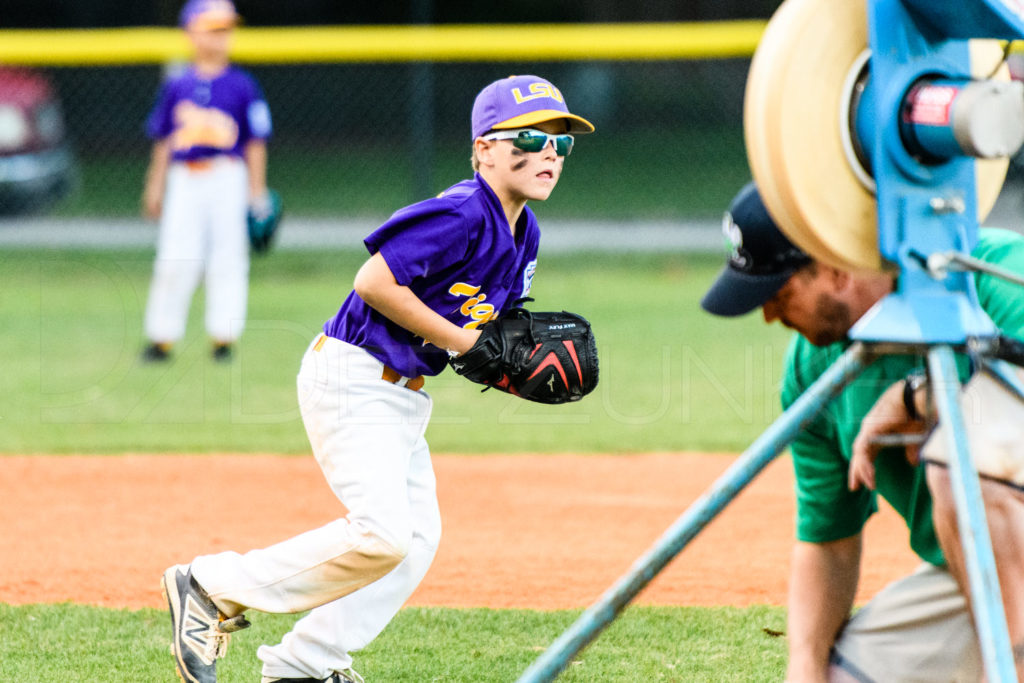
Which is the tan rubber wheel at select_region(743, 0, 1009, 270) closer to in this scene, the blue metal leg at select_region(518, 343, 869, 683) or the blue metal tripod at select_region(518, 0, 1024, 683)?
the blue metal tripod at select_region(518, 0, 1024, 683)

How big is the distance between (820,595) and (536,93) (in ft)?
5.15

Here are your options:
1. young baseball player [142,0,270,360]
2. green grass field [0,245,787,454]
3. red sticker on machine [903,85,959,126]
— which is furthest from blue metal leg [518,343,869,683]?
young baseball player [142,0,270,360]

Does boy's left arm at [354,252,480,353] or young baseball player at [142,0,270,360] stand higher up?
boy's left arm at [354,252,480,353]

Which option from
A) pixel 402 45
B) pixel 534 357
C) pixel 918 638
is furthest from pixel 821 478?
pixel 402 45

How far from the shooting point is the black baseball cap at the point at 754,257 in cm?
270

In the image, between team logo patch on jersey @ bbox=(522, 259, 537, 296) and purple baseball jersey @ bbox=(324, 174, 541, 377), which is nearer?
purple baseball jersey @ bbox=(324, 174, 541, 377)

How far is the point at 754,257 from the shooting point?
8.95 feet

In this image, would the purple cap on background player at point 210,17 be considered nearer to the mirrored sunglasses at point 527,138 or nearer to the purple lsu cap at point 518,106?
the purple lsu cap at point 518,106

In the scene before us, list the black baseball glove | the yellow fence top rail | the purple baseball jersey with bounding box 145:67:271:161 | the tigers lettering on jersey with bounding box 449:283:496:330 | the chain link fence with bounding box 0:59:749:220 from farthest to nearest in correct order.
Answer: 1. the chain link fence with bounding box 0:59:749:220
2. the yellow fence top rail
3. the purple baseball jersey with bounding box 145:67:271:161
4. the tigers lettering on jersey with bounding box 449:283:496:330
5. the black baseball glove

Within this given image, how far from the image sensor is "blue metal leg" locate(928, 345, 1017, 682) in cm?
203

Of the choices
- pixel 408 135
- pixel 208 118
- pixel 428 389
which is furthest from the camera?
pixel 408 135

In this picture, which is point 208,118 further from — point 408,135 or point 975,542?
point 408,135

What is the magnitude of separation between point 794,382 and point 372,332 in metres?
1.17

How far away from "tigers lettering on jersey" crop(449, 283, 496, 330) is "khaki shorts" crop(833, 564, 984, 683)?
1.30 metres
